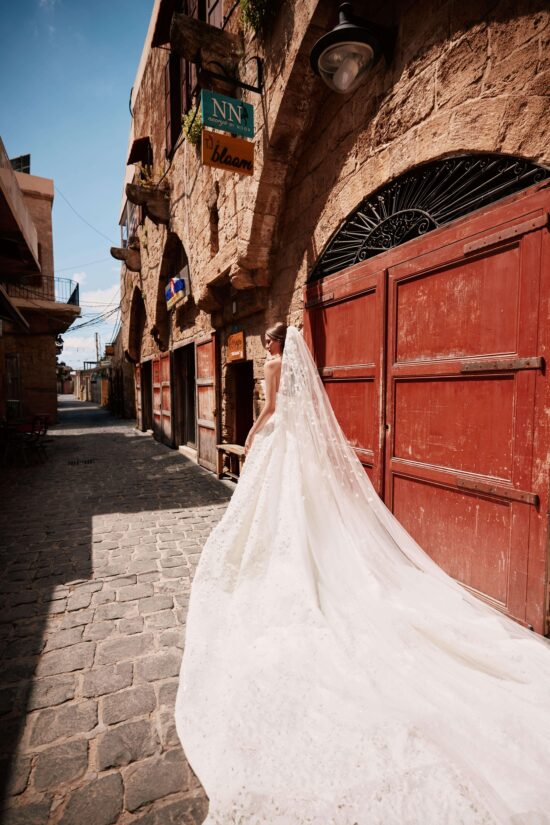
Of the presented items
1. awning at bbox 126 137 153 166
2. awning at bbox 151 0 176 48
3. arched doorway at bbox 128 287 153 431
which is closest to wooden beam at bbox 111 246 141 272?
arched doorway at bbox 128 287 153 431

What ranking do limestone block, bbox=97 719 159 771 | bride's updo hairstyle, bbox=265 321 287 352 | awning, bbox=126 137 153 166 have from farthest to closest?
awning, bbox=126 137 153 166 → bride's updo hairstyle, bbox=265 321 287 352 → limestone block, bbox=97 719 159 771

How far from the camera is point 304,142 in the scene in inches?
183

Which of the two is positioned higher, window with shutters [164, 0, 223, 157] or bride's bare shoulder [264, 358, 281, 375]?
window with shutters [164, 0, 223, 157]

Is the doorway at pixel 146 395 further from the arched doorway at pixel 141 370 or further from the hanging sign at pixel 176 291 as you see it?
the hanging sign at pixel 176 291

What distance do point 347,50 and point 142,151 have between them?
11.1m

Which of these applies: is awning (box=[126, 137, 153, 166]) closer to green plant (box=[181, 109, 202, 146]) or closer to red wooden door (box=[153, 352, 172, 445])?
green plant (box=[181, 109, 202, 146])

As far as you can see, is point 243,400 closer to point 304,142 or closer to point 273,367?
point 273,367

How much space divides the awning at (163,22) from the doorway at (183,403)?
23.7 feet

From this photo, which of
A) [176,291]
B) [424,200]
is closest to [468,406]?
[424,200]

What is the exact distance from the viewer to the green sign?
14.6 ft

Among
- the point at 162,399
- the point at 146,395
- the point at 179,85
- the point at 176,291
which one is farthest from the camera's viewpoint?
the point at 146,395

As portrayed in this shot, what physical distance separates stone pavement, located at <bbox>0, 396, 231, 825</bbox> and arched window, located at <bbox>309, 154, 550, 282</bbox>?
3.62 meters

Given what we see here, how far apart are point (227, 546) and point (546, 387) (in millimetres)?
2477

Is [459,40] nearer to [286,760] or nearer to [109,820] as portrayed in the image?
[286,760]
